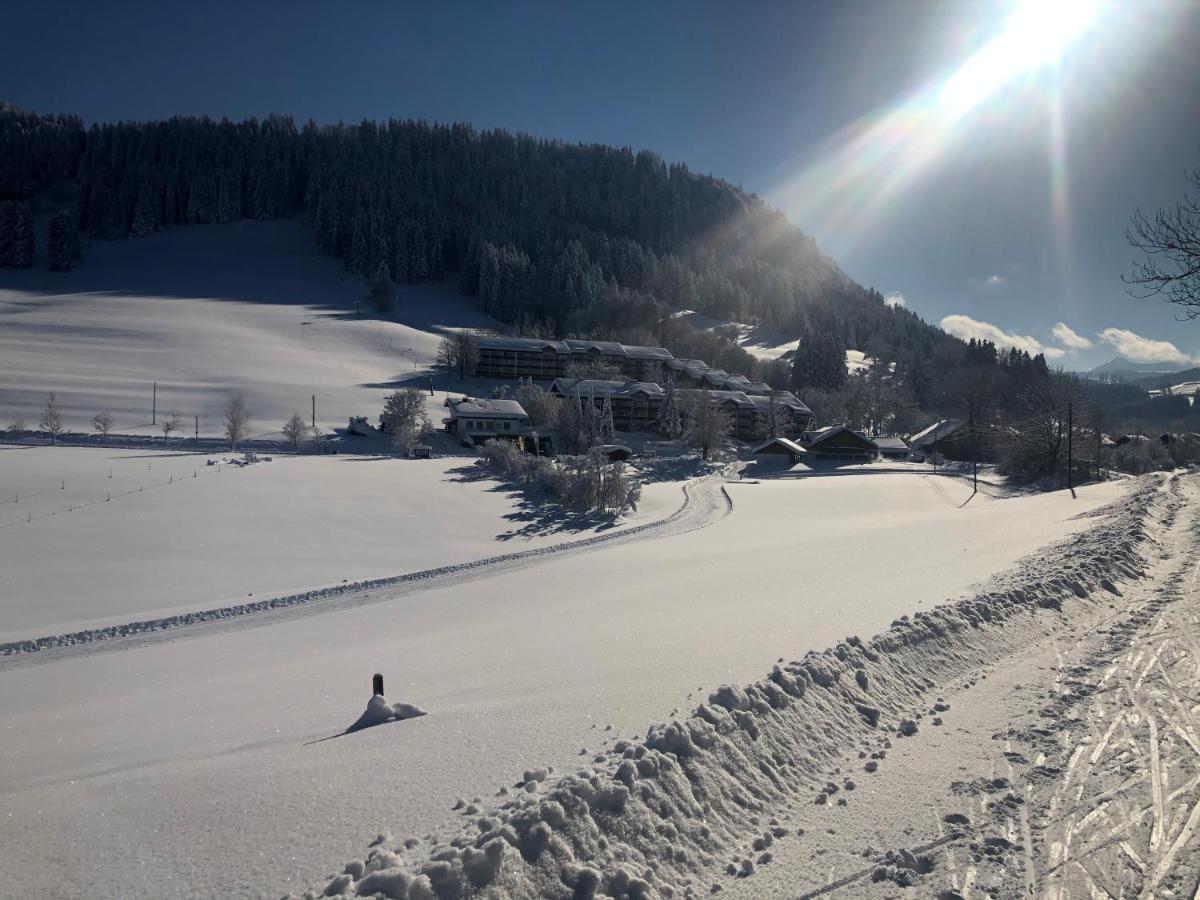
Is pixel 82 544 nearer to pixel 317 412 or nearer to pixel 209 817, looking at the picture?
pixel 209 817

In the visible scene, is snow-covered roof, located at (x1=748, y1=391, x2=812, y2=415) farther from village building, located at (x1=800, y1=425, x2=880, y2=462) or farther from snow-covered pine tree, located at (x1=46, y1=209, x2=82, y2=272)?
snow-covered pine tree, located at (x1=46, y1=209, x2=82, y2=272)

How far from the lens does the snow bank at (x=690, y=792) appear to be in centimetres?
403

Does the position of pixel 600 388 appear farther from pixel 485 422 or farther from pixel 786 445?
pixel 786 445

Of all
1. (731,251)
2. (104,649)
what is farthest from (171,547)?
(731,251)

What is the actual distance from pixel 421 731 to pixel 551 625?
19.6 ft

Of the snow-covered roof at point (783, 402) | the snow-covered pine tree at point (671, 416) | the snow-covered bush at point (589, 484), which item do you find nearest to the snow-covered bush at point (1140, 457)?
the snow-covered roof at point (783, 402)

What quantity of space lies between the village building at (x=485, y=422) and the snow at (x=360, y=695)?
42.4 metres

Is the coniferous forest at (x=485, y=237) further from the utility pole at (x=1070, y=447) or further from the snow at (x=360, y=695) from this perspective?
the snow at (x=360, y=695)

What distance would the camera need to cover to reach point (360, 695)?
888 cm

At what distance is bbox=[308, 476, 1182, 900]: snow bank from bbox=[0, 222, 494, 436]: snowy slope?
61491 mm

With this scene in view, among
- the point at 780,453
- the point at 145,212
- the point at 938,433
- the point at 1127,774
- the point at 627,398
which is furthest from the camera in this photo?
the point at 145,212

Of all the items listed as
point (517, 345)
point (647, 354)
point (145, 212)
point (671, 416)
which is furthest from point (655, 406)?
point (145, 212)

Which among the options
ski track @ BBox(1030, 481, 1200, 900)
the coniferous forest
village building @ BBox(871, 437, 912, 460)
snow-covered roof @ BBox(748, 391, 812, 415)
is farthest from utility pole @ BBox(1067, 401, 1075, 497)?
the coniferous forest

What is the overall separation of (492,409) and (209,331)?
58749mm
